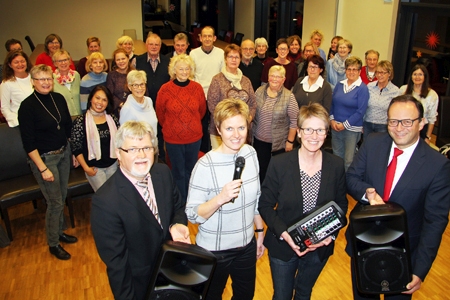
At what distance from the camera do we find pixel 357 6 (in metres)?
7.05

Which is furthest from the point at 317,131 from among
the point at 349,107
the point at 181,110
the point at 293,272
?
the point at 349,107

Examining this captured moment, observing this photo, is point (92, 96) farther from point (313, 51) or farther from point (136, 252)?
point (313, 51)

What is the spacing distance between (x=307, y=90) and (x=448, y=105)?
182 centimetres

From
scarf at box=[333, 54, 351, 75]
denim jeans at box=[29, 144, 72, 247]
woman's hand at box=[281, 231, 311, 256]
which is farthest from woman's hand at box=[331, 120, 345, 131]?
denim jeans at box=[29, 144, 72, 247]

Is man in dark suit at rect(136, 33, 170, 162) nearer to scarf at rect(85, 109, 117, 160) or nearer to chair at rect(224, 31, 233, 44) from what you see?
scarf at rect(85, 109, 117, 160)

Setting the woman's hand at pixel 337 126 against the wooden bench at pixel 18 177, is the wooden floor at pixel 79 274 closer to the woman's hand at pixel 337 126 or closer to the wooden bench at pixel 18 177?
the wooden bench at pixel 18 177

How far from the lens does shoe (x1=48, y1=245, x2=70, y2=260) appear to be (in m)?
3.43

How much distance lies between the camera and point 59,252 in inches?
136

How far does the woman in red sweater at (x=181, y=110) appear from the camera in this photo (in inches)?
150

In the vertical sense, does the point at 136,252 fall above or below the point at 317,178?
below

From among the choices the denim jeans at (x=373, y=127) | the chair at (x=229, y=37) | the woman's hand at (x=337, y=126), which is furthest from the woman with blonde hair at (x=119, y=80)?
the chair at (x=229, y=37)

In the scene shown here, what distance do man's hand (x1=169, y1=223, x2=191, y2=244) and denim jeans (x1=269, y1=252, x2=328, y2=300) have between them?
0.59 meters

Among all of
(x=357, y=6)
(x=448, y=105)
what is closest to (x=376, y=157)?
(x=448, y=105)

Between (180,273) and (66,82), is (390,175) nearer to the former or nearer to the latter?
(180,273)
